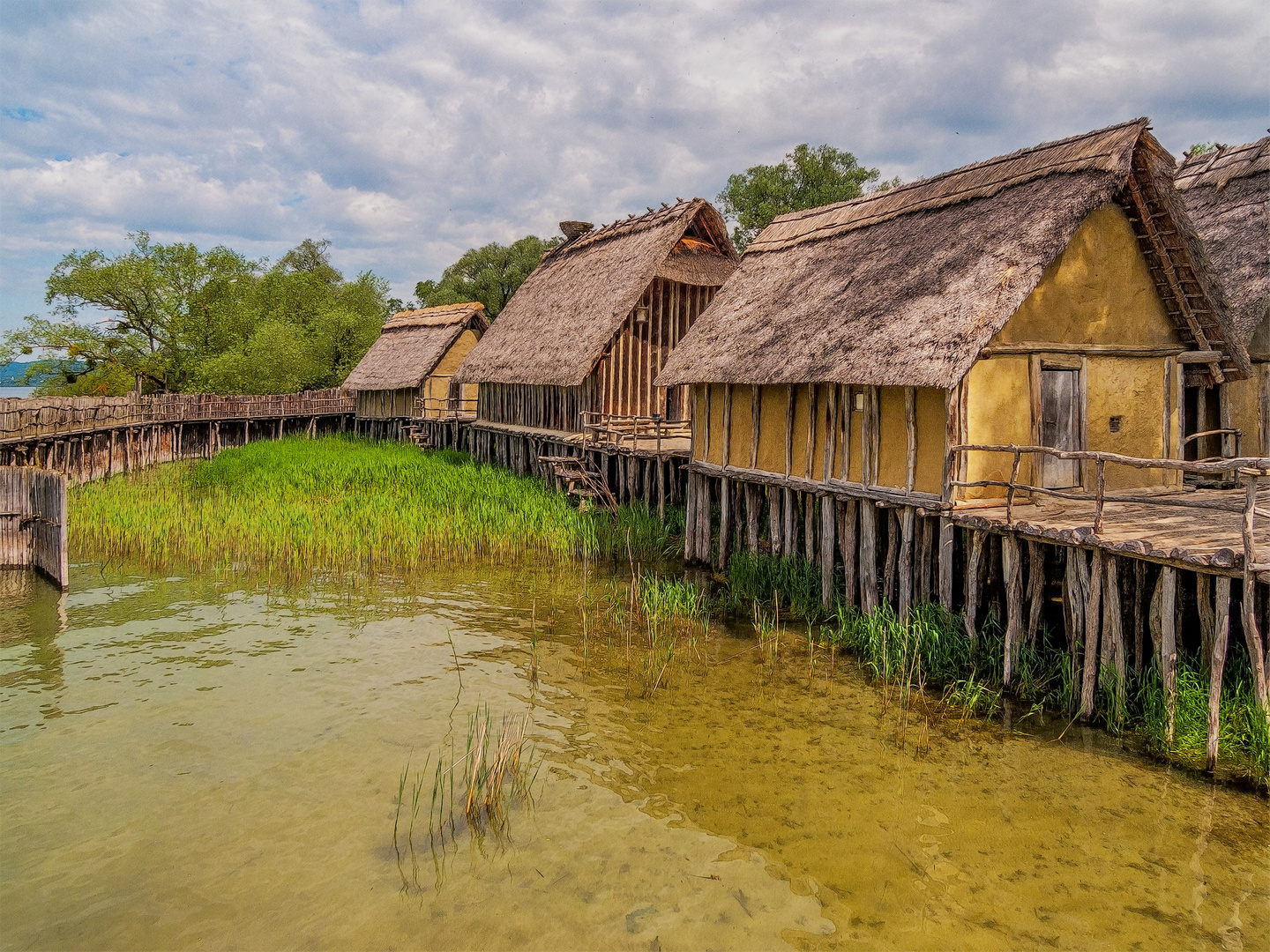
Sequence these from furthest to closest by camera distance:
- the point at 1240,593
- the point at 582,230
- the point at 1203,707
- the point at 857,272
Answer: the point at 582,230, the point at 857,272, the point at 1240,593, the point at 1203,707

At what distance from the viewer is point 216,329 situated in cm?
4381

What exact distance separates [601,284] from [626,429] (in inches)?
198

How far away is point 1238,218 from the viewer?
553 inches

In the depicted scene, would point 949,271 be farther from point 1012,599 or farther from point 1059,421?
point 1012,599

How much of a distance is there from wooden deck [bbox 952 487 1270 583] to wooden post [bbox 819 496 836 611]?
219 cm

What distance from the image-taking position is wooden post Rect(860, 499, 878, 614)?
10492 millimetres

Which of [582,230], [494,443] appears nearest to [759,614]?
[494,443]

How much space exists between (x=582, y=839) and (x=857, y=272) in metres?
9.01

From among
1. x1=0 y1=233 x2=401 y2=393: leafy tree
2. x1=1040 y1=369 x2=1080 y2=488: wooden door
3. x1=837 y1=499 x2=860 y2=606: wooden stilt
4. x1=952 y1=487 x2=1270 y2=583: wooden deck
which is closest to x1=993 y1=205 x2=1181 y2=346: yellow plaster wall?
x1=1040 y1=369 x2=1080 y2=488: wooden door

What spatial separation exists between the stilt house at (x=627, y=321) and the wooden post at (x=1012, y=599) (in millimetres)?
11911

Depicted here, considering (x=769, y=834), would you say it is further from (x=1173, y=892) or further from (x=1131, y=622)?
(x=1131, y=622)

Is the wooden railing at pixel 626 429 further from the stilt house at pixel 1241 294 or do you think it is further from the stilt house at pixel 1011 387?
the stilt house at pixel 1241 294

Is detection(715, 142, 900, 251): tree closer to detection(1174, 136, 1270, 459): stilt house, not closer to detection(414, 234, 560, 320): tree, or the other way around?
detection(414, 234, 560, 320): tree

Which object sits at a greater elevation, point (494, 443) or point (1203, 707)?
point (494, 443)
